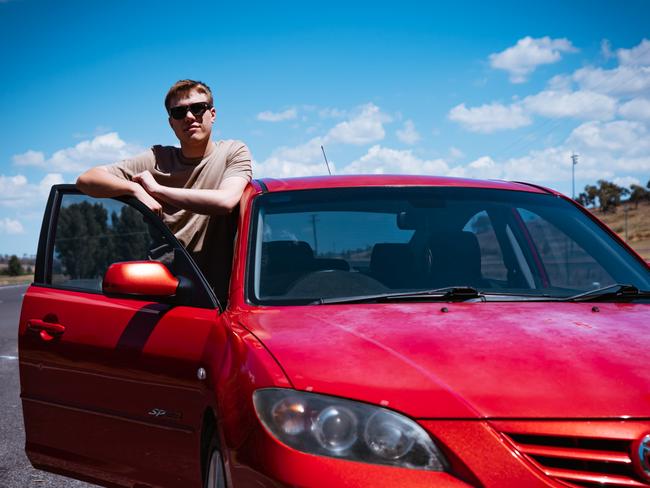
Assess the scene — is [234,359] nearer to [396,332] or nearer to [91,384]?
[396,332]

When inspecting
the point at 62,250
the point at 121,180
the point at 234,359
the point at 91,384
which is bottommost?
the point at 91,384

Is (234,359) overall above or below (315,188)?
below

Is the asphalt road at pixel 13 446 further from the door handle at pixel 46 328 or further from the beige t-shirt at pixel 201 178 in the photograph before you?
the beige t-shirt at pixel 201 178

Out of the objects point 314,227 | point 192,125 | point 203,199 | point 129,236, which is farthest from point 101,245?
point 314,227

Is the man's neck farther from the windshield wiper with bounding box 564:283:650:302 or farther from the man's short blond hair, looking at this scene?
the windshield wiper with bounding box 564:283:650:302

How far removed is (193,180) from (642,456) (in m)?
2.74

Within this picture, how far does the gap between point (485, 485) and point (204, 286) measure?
1.57 meters

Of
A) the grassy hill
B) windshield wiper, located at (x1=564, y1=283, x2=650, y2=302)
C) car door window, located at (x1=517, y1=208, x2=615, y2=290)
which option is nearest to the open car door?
windshield wiper, located at (x1=564, y1=283, x2=650, y2=302)

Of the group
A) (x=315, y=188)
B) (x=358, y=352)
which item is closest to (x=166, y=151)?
(x=315, y=188)

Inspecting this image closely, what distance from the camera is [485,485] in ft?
6.93

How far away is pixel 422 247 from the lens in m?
3.66

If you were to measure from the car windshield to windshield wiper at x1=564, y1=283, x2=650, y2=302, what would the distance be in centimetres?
8

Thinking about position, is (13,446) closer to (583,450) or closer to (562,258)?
(562,258)

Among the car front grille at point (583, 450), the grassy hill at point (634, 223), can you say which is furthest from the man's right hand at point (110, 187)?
the grassy hill at point (634, 223)
